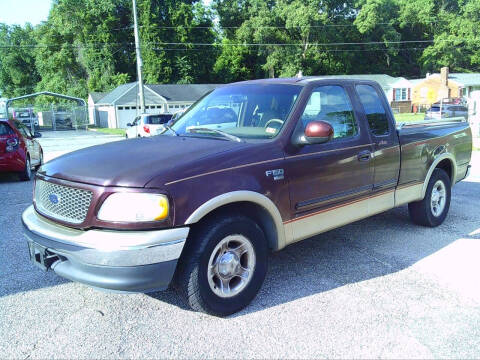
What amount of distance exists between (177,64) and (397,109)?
29.8 meters

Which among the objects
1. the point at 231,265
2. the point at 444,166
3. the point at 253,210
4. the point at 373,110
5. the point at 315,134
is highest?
the point at 373,110

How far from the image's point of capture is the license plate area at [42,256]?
3.34 m

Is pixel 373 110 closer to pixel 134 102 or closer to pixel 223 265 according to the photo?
pixel 223 265

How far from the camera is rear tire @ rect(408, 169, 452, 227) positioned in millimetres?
5711

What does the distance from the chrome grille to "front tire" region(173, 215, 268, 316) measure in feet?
2.63

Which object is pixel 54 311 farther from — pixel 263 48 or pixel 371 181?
pixel 263 48

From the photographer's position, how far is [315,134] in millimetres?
3787

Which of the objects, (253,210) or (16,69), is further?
(16,69)

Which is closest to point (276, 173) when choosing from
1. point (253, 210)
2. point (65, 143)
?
point (253, 210)

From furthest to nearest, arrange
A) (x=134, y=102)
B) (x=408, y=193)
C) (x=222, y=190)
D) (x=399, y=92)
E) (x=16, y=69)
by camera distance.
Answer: (x=16, y=69) < (x=399, y=92) < (x=134, y=102) < (x=408, y=193) < (x=222, y=190)

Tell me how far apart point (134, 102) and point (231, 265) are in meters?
43.4

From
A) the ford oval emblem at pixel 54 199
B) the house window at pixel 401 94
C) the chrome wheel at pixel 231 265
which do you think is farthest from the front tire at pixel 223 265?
the house window at pixel 401 94

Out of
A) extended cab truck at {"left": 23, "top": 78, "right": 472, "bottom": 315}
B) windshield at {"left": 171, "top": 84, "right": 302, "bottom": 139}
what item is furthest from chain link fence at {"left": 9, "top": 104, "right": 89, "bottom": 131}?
extended cab truck at {"left": 23, "top": 78, "right": 472, "bottom": 315}

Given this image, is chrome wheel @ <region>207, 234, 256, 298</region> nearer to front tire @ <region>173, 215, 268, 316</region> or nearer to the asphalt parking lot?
front tire @ <region>173, 215, 268, 316</region>
